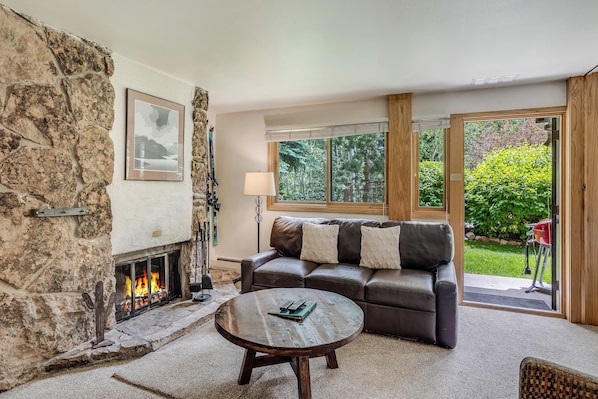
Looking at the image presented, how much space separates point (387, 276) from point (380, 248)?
1.27 feet

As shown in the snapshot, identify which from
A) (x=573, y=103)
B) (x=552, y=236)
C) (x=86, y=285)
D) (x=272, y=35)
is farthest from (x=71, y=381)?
(x=573, y=103)

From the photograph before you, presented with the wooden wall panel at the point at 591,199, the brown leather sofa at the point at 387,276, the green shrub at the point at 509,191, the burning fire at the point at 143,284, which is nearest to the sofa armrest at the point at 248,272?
the brown leather sofa at the point at 387,276

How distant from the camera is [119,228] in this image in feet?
8.82

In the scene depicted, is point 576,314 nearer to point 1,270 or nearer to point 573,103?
point 573,103

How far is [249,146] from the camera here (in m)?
4.45

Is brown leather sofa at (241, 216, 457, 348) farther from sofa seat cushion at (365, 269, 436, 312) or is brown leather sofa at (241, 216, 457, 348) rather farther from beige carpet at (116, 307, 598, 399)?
beige carpet at (116, 307, 598, 399)

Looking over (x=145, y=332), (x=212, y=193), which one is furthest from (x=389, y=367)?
(x=212, y=193)

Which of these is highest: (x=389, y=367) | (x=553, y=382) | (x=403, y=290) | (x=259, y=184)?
(x=259, y=184)

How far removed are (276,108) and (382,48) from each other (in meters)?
2.07

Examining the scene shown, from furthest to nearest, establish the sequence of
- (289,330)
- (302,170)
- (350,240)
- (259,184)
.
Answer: (302,170)
(259,184)
(350,240)
(289,330)

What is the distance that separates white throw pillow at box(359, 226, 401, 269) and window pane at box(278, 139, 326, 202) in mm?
1089

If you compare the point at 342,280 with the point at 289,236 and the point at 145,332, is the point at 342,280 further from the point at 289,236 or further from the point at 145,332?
the point at 145,332

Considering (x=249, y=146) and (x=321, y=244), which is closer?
(x=321, y=244)

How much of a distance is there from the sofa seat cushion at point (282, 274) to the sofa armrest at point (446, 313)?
1206mm
